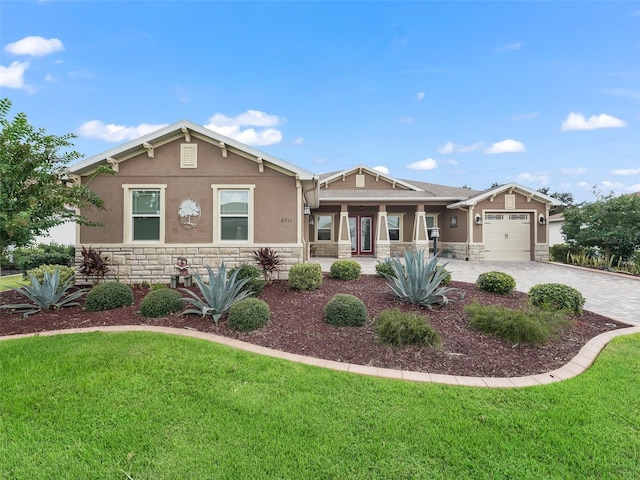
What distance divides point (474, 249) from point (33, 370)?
16857mm

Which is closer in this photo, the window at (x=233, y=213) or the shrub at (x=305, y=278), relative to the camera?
the shrub at (x=305, y=278)

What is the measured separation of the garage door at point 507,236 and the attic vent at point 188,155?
14.3 meters

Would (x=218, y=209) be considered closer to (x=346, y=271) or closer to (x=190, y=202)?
(x=190, y=202)

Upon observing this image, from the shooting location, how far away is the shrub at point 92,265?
27.8 feet

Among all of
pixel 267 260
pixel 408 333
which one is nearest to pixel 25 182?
pixel 267 260

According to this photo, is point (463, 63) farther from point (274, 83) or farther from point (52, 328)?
point (52, 328)

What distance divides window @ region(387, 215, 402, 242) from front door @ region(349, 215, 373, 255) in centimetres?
113

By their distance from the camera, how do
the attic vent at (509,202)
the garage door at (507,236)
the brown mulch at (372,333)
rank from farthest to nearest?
1. the garage door at (507,236)
2. the attic vent at (509,202)
3. the brown mulch at (372,333)

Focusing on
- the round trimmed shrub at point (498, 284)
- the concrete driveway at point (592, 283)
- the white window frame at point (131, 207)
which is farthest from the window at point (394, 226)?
the white window frame at point (131, 207)

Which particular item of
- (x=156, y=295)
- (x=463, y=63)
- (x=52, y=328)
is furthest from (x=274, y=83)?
(x=52, y=328)

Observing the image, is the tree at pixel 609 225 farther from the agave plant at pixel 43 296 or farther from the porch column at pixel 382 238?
the agave plant at pixel 43 296

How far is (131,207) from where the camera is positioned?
936 cm

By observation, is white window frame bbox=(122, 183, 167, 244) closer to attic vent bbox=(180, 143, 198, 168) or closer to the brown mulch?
attic vent bbox=(180, 143, 198, 168)

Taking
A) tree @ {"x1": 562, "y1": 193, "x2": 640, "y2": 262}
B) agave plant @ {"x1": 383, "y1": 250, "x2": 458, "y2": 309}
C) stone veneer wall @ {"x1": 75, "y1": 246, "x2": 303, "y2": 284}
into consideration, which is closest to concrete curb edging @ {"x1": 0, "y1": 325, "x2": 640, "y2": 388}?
agave plant @ {"x1": 383, "y1": 250, "x2": 458, "y2": 309}
